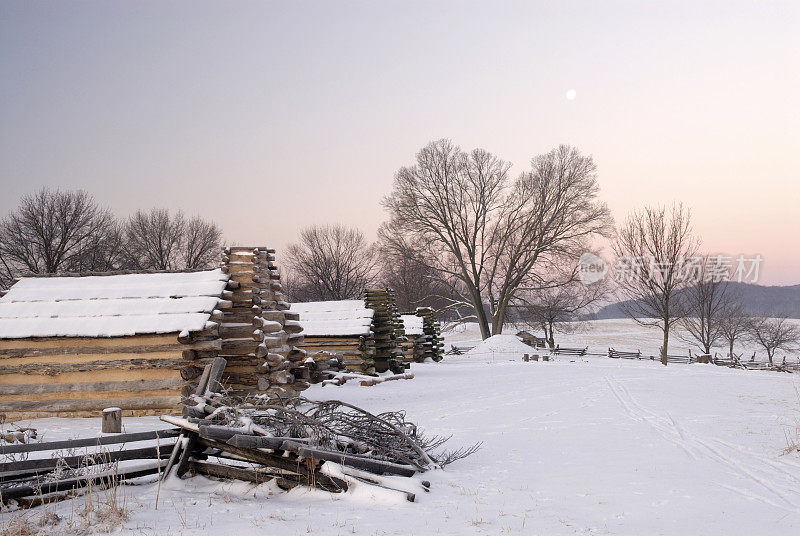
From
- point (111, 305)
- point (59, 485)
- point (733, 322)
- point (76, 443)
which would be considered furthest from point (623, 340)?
point (59, 485)

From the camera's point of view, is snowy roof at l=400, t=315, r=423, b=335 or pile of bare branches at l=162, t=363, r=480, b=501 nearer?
pile of bare branches at l=162, t=363, r=480, b=501

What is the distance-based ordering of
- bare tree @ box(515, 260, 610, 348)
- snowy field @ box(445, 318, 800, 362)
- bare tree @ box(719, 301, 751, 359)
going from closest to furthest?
bare tree @ box(515, 260, 610, 348), bare tree @ box(719, 301, 751, 359), snowy field @ box(445, 318, 800, 362)

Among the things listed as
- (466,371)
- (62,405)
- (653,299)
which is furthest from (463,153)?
(62,405)

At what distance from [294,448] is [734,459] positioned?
577 cm

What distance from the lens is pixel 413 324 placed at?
1275 inches

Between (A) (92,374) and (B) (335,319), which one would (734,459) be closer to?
(A) (92,374)

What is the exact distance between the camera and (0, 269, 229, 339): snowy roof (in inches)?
452

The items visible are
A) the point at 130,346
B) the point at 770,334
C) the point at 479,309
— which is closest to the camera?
the point at 130,346

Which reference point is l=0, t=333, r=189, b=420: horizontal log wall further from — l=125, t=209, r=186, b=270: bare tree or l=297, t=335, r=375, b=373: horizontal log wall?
l=125, t=209, r=186, b=270: bare tree

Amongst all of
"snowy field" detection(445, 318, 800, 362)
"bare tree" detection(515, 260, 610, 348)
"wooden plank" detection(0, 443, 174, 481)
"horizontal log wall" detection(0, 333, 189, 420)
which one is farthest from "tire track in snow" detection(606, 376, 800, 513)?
"snowy field" detection(445, 318, 800, 362)

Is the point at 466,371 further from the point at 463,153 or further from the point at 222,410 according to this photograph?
the point at 463,153

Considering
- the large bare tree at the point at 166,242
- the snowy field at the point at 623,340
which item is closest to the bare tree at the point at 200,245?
the large bare tree at the point at 166,242

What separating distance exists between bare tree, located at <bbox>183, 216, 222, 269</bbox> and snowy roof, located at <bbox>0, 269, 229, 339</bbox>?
39.5 meters

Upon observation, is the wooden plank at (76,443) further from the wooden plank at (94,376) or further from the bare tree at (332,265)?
the bare tree at (332,265)
